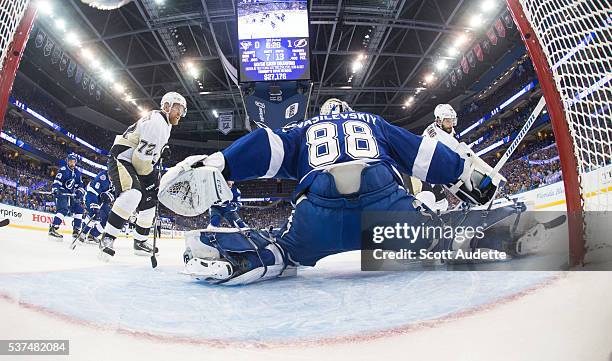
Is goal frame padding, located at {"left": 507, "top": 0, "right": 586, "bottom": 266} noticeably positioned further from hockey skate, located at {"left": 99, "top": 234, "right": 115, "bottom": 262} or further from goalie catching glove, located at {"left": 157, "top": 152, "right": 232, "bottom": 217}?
hockey skate, located at {"left": 99, "top": 234, "right": 115, "bottom": 262}

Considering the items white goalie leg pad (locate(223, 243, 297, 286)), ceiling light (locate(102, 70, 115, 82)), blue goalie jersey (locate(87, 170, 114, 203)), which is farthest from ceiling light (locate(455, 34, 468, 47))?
white goalie leg pad (locate(223, 243, 297, 286))

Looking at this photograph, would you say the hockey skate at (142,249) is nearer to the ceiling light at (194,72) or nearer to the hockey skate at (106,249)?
the hockey skate at (106,249)

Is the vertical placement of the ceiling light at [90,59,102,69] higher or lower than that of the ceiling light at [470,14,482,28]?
lower

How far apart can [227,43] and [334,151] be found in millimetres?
7371

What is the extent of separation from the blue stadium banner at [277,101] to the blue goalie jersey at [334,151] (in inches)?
121

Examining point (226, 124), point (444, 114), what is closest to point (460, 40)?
point (226, 124)

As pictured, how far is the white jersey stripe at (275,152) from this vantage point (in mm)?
1263

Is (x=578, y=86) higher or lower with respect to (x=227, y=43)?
lower

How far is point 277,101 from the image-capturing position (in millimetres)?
4449

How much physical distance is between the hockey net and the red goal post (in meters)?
1.28

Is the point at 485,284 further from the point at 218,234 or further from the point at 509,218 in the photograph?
the point at 218,234

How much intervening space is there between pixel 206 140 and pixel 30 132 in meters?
5.49

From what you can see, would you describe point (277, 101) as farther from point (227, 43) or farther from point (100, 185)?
point (227, 43)

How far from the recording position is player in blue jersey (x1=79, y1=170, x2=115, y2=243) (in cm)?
320
